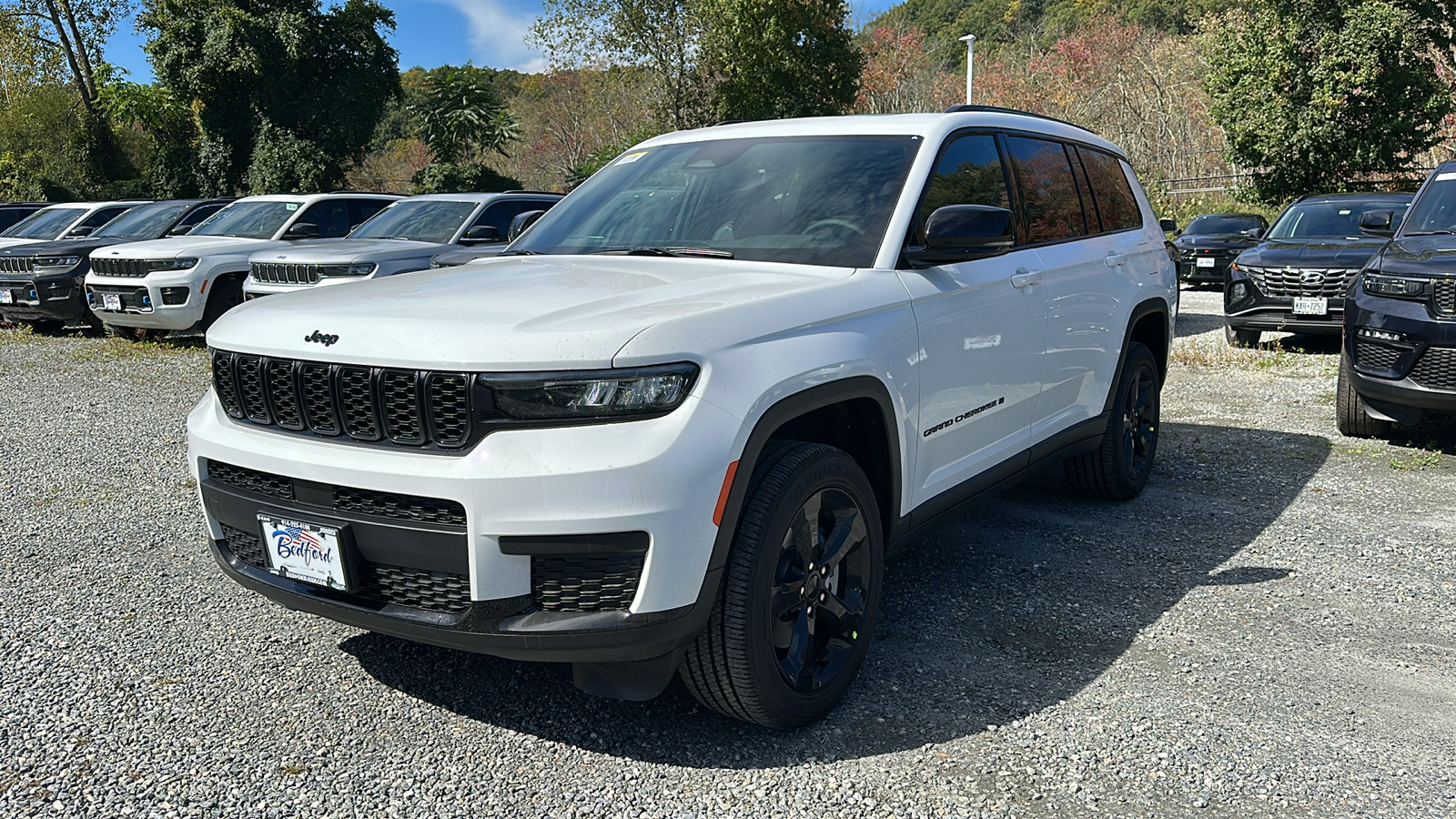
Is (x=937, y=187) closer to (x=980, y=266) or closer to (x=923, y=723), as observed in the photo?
(x=980, y=266)

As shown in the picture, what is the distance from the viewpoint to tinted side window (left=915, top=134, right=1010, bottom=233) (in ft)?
12.7

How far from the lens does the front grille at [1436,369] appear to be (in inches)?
235

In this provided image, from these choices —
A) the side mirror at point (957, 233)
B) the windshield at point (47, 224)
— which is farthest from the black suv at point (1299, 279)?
the windshield at point (47, 224)

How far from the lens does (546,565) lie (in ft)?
8.78

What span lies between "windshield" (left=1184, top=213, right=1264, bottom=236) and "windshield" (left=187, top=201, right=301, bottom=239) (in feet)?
43.2

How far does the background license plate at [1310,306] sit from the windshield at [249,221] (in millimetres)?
10811

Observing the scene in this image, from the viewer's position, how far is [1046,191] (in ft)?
15.5

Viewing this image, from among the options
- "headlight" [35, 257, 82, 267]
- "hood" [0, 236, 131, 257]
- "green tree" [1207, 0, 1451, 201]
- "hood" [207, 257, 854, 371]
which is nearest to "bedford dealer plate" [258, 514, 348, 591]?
"hood" [207, 257, 854, 371]

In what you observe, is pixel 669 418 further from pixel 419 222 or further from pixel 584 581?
pixel 419 222

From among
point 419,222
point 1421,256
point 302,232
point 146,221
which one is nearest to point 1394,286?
point 1421,256

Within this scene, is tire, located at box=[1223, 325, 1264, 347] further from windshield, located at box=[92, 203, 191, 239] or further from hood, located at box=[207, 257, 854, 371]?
windshield, located at box=[92, 203, 191, 239]

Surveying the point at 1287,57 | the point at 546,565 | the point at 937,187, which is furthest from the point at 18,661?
the point at 1287,57

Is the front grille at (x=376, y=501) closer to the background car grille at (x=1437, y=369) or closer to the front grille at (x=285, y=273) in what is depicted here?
the background car grille at (x=1437, y=369)

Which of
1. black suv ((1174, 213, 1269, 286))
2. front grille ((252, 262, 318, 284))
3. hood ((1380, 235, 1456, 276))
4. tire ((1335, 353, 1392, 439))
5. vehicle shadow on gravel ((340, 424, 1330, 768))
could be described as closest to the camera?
vehicle shadow on gravel ((340, 424, 1330, 768))
